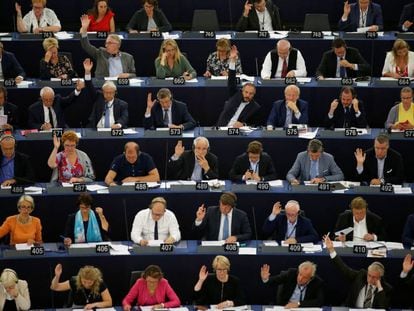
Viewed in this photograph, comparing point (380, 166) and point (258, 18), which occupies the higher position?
point (258, 18)

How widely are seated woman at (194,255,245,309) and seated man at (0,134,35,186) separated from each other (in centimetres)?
244

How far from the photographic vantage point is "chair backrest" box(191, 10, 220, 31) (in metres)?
16.5

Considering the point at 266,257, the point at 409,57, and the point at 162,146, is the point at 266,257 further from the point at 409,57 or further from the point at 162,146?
the point at 409,57

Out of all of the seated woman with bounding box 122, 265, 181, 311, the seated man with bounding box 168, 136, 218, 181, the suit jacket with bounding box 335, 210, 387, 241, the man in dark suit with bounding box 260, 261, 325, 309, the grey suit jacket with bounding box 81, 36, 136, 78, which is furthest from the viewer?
Answer: the grey suit jacket with bounding box 81, 36, 136, 78

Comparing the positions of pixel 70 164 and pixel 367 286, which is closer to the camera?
pixel 367 286

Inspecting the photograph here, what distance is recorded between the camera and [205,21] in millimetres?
16500

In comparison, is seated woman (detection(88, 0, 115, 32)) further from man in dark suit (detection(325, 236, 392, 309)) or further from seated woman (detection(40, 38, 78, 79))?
man in dark suit (detection(325, 236, 392, 309))

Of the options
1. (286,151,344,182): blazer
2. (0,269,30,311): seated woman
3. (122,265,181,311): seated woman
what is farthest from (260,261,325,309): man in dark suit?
(0,269,30,311): seated woman

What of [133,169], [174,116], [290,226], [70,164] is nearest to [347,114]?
[174,116]

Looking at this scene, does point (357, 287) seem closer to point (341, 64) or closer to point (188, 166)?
point (188, 166)

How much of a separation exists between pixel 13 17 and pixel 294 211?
5.84 meters

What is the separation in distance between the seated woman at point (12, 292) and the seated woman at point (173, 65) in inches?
153

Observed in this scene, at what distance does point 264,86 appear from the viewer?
15258mm

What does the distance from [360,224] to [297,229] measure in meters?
0.63
